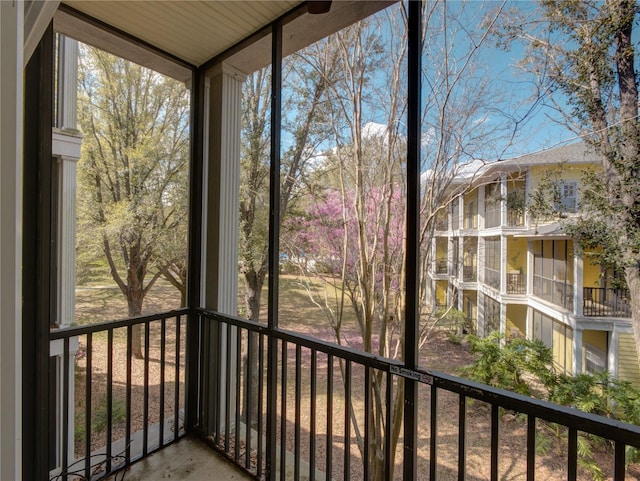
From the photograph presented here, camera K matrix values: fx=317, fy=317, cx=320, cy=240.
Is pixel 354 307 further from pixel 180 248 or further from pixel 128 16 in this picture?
pixel 128 16

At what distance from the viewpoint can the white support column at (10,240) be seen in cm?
36

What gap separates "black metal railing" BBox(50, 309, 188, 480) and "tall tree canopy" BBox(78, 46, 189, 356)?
18.6 inches

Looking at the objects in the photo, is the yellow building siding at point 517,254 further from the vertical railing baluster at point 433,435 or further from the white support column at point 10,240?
the white support column at point 10,240

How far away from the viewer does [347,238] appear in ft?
9.96

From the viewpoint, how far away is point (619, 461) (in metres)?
0.92

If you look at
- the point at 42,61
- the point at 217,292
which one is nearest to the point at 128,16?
the point at 42,61

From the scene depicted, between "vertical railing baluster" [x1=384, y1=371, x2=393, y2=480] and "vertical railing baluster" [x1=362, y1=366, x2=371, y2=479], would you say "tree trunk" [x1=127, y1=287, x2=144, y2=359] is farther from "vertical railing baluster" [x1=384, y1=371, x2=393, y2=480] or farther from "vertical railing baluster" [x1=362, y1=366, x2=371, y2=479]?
"vertical railing baluster" [x1=384, y1=371, x2=393, y2=480]

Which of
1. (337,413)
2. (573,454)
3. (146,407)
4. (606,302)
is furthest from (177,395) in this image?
(606,302)

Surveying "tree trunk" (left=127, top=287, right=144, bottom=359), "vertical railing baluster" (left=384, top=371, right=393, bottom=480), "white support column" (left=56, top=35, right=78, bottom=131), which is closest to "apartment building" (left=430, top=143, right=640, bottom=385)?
"vertical railing baluster" (left=384, top=371, right=393, bottom=480)

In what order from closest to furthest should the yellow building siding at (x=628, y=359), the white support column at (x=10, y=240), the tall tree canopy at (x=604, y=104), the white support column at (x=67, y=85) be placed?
the white support column at (x=10, y=240)
the tall tree canopy at (x=604, y=104)
the yellow building siding at (x=628, y=359)
the white support column at (x=67, y=85)

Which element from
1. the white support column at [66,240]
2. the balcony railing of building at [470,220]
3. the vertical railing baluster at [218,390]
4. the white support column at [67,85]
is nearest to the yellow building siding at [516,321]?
the balcony railing of building at [470,220]

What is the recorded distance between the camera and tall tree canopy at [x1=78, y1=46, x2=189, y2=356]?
3172 mm

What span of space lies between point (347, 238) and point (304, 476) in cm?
198

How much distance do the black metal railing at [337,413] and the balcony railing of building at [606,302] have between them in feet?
2.04
